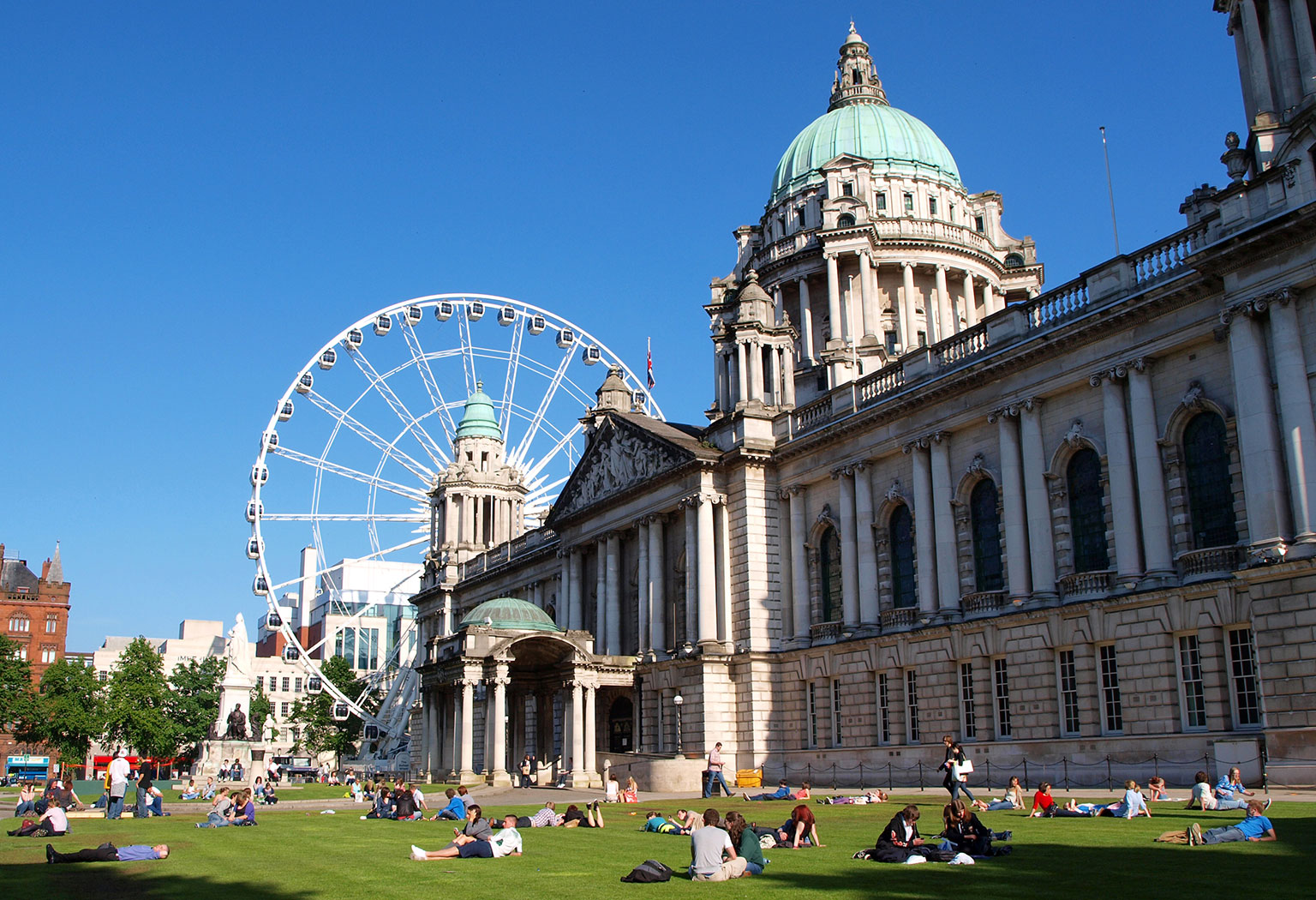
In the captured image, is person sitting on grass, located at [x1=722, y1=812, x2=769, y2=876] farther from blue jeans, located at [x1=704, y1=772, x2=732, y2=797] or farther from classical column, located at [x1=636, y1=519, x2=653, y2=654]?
classical column, located at [x1=636, y1=519, x2=653, y2=654]

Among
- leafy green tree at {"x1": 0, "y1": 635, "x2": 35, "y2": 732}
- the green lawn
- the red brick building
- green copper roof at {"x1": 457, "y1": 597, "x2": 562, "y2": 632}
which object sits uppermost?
the red brick building

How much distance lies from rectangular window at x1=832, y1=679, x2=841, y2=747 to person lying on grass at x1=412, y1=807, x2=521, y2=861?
2867 centimetres

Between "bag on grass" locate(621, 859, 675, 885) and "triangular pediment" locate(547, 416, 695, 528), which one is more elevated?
"triangular pediment" locate(547, 416, 695, 528)

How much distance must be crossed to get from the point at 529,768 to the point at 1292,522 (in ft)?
126

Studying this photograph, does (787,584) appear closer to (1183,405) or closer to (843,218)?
(1183,405)

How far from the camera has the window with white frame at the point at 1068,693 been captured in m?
37.8

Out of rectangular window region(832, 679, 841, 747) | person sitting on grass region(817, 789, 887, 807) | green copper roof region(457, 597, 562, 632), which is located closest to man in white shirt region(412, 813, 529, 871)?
person sitting on grass region(817, 789, 887, 807)

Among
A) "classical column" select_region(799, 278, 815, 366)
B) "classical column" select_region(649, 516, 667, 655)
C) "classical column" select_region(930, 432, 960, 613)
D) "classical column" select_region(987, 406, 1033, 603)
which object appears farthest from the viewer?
"classical column" select_region(799, 278, 815, 366)

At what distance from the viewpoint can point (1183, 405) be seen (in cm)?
3528

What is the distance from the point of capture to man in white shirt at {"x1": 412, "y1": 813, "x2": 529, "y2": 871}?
2105 cm

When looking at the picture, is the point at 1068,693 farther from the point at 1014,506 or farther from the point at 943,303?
the point at 943,303

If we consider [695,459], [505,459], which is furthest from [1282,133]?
[505,459]

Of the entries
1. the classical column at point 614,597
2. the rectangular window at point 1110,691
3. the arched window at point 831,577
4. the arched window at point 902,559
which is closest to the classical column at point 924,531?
the arched window at point 902,559

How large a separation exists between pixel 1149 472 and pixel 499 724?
3403 centimetres
